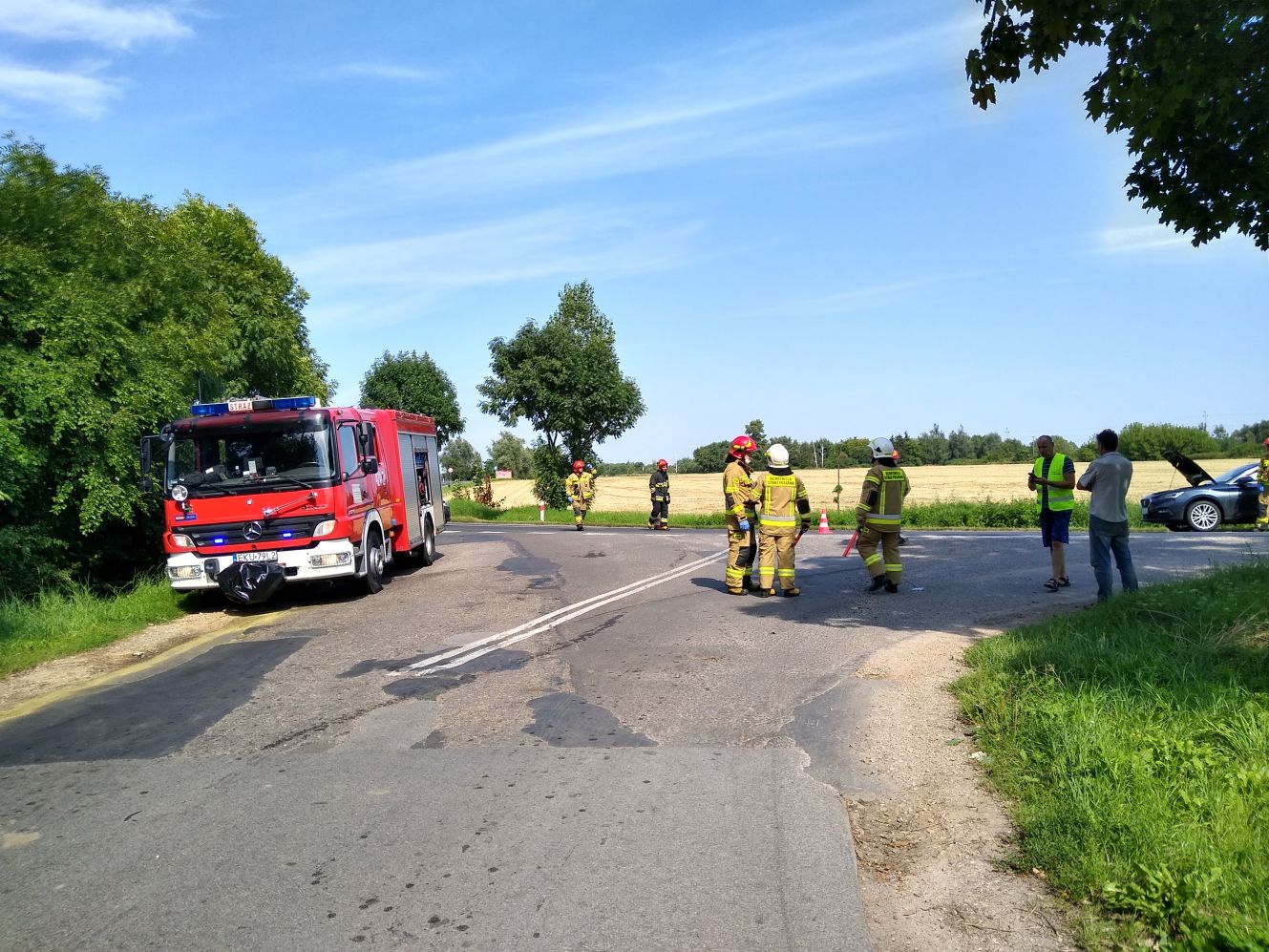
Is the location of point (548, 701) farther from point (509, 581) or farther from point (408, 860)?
point (509, 581)

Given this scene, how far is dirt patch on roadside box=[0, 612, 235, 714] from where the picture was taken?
8.14 metres

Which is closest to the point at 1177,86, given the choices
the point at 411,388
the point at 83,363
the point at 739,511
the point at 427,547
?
the point at 739,511

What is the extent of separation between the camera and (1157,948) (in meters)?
3.38

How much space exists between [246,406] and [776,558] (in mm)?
7031

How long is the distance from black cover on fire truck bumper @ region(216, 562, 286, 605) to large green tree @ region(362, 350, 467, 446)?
49.4 m

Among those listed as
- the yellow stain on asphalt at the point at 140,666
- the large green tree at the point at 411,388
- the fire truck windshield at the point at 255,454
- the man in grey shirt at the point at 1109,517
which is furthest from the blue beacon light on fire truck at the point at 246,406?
the large green tree at the point at 411,388

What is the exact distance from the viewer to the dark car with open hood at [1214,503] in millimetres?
20359

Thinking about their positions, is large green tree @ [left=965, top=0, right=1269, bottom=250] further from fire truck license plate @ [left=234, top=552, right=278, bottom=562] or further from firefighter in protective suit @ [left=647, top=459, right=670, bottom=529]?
firefighter in protective suit @ [left=647, top=459, right=670, bottom=529]

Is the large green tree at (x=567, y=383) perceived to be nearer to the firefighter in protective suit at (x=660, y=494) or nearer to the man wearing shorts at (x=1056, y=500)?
the firefighter in protective suit at (x=660, y=494)

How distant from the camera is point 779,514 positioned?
37.3 feet

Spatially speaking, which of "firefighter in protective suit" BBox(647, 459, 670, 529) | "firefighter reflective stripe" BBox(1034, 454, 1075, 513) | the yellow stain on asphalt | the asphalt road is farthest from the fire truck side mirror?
"firefighter in protective suit" BBox(647, 459, 670, 529)

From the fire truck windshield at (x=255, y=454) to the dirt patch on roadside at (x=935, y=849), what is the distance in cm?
790

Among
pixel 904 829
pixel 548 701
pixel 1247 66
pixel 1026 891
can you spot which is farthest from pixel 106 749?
pixel 1247 66

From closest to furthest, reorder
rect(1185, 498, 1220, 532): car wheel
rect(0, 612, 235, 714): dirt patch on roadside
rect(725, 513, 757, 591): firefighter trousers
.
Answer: rect(0, 612, 235, 714): dirt patch on roadside → rect(725, 513, 757, 591): firefighter trousers → rect(1185, 498, 1220, 532): car wheel
